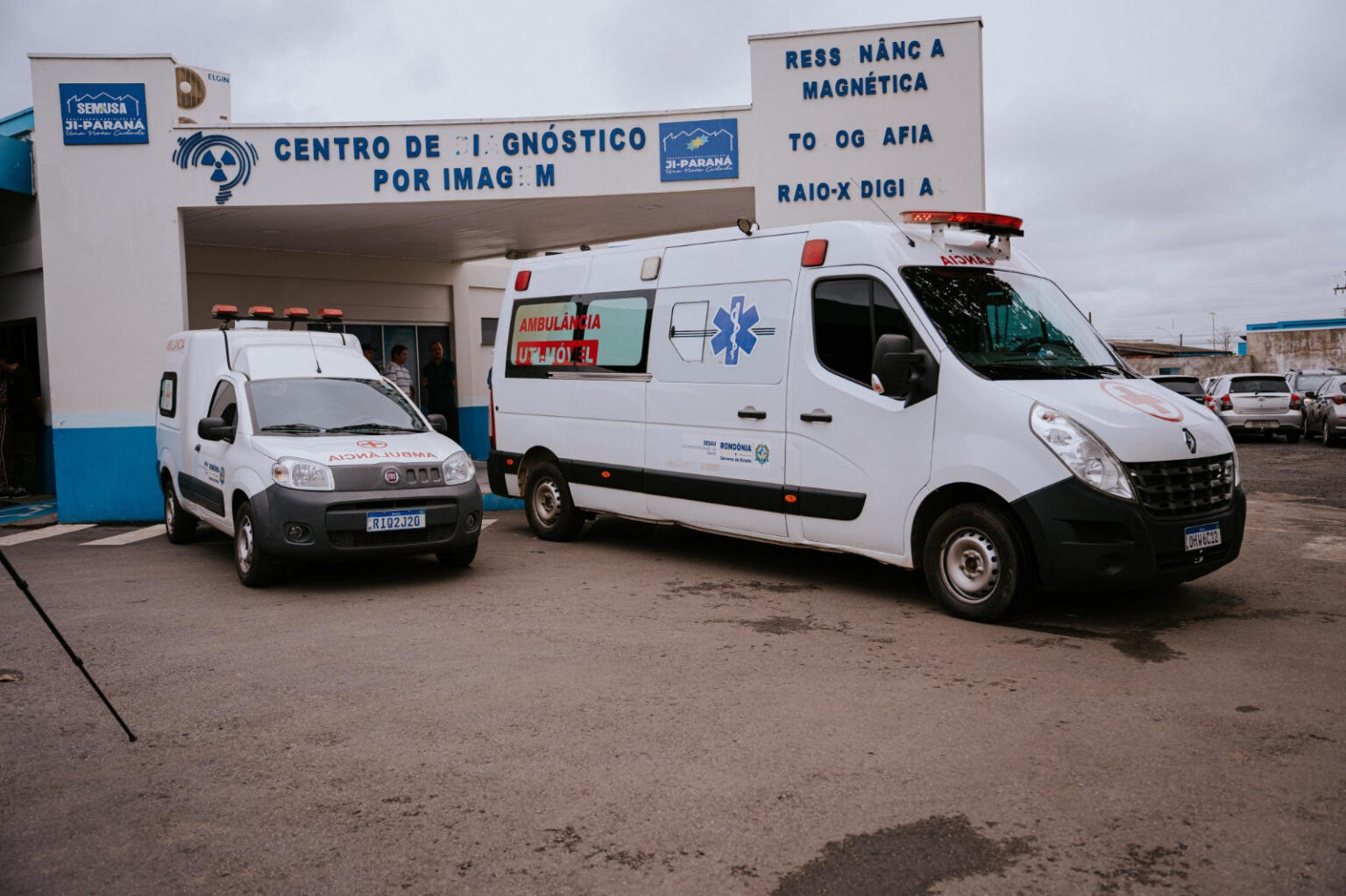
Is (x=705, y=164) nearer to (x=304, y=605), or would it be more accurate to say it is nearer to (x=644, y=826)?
(x=304, y=605)

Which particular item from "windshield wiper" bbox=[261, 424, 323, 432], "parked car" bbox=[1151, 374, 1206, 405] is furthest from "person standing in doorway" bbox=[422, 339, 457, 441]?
"parked car" bbox=[1151, 374, 1206, 405]

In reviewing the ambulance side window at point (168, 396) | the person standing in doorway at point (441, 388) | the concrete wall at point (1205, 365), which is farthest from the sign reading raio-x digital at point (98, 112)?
the concrete wall at point (1205, 365)

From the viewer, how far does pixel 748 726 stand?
4715 millimetres

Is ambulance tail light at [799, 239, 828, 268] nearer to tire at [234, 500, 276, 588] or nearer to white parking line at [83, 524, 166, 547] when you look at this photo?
tire at [234, 500, 276, 588]

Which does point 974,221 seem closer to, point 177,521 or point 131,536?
point 177,521

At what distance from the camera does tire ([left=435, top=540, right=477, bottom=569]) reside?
8.50m

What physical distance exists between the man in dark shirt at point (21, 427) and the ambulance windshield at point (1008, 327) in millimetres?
13011

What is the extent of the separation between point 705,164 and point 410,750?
9.51 metres

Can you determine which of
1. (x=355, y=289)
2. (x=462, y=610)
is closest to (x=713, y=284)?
(x=462, y=610)

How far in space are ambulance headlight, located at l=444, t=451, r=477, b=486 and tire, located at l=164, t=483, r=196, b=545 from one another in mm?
3497

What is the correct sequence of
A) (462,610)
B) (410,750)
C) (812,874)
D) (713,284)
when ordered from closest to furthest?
1. (812,874)
2. (410,750)
3. (462,610)
4. (713,284)

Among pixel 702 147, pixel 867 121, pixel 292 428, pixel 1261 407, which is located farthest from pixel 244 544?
pixel 1261 407

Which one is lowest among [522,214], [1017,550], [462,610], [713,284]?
[462,610]

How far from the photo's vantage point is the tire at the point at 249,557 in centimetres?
805
